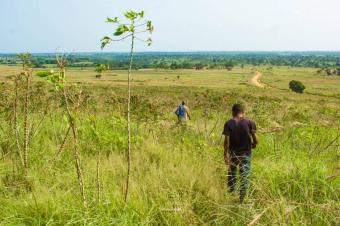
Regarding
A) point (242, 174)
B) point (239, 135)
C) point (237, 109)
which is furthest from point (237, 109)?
point (242, 174)

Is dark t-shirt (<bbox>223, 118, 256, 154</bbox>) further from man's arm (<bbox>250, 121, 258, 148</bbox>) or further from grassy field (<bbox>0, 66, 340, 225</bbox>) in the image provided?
grassy field (<bbox>0, 66, 340, 225</bbox>)

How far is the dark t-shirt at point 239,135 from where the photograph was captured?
238 inches

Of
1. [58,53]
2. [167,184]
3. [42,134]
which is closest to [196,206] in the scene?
[167,184]

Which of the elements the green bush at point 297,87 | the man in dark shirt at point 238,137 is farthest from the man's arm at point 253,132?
the green bush at point 297,87

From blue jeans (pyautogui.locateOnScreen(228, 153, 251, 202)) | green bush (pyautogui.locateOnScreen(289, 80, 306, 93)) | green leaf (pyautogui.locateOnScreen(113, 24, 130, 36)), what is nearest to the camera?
green leaf (pyautogui.locateOnScreen(113, 24, 130, 36))

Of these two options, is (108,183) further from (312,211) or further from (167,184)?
(312,211)

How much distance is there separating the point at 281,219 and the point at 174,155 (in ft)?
9.89

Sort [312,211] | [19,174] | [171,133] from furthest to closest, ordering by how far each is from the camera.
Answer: [171,133] < [19,174] < [312,211]

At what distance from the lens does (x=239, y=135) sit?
604cm

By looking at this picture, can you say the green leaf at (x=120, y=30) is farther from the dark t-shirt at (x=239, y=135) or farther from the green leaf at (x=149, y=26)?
the dark t-shirt at (x=239, y=135)

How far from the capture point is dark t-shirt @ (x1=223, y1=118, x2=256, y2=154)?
6.04 m

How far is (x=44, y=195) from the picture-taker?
15.2ft

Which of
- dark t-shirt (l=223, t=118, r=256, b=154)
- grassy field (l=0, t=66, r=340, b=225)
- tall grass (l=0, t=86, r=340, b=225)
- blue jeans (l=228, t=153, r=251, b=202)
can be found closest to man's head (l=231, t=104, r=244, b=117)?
dark t-shirt (l=223, t=118, r=256, b=154)

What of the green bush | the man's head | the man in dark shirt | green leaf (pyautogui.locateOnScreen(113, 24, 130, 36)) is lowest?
the green bush
